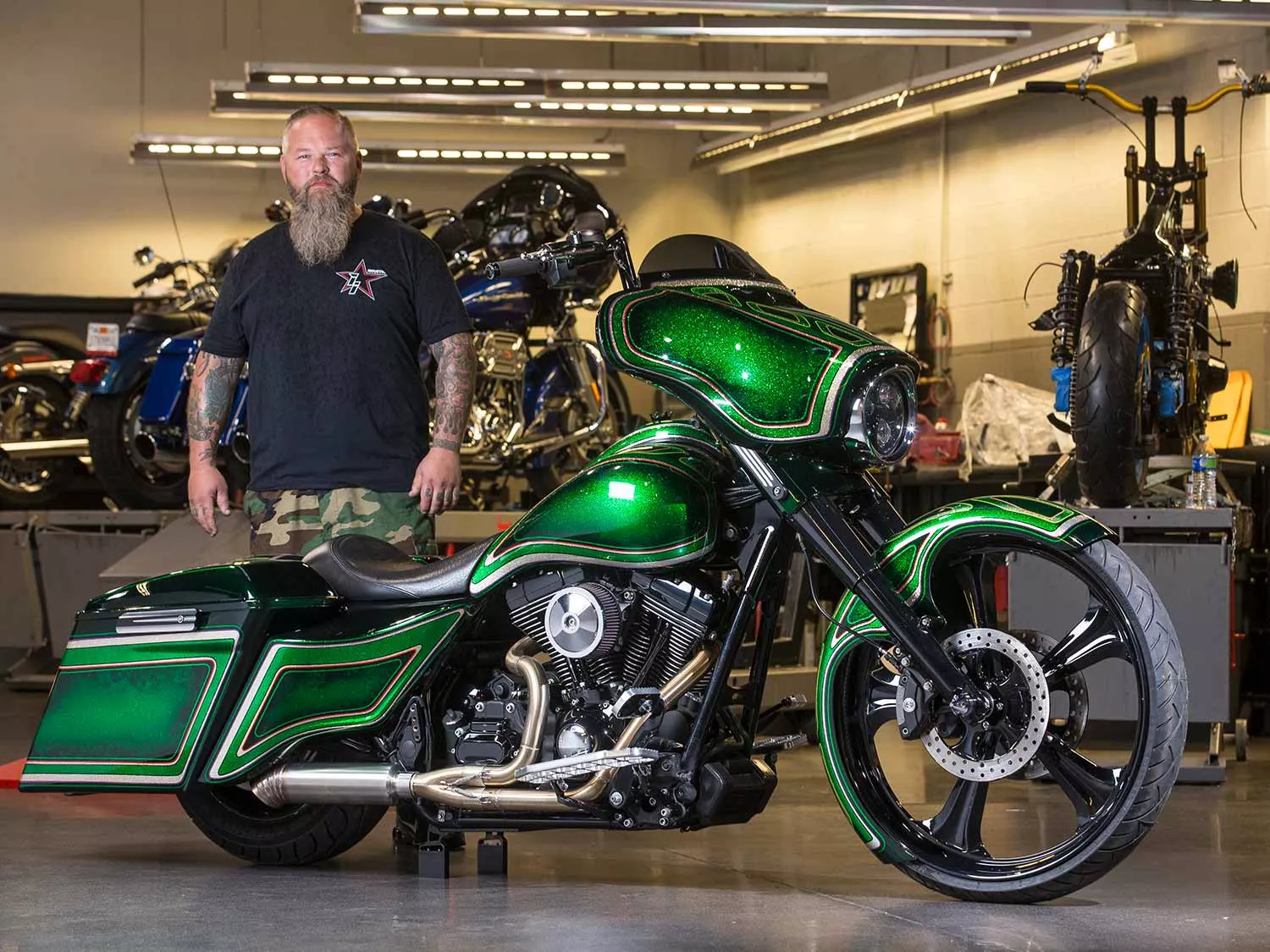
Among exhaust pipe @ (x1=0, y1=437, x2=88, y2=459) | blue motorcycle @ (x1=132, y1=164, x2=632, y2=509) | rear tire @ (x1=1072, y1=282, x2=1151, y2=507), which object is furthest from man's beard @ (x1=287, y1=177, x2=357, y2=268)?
exhaust pipe @ (x1=0, y1=437, x2=88, y2=459)

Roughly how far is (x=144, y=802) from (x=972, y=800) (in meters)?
2.61

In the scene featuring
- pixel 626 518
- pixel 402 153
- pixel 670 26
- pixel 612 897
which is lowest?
pixel 612 897

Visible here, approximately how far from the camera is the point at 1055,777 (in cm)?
318

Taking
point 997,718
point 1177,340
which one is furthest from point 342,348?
point 1177,340

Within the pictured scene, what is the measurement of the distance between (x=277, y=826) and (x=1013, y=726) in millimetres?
1595

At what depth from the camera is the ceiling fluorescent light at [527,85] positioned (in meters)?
10.5

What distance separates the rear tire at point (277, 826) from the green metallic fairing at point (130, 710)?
14cm

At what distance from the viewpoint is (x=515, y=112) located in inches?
449

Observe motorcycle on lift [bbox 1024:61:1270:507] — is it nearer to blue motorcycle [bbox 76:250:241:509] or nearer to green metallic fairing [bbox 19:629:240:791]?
green metallic fairing [bbox 19:629:240:791]

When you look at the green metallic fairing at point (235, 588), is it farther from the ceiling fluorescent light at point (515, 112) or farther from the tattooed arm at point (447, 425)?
the ceiling fluorescent light at point (515, 112)

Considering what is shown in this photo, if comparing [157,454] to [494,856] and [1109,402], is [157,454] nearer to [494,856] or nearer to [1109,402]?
[1109,402]

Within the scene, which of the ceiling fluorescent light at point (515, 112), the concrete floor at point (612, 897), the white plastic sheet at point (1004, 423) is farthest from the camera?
the ceiling fluorescent light at point (515, 112)

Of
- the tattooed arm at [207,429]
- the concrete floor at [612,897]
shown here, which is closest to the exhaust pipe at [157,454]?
the concrete floor at [612,897]

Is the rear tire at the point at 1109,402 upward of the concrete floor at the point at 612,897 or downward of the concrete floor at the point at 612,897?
upward
